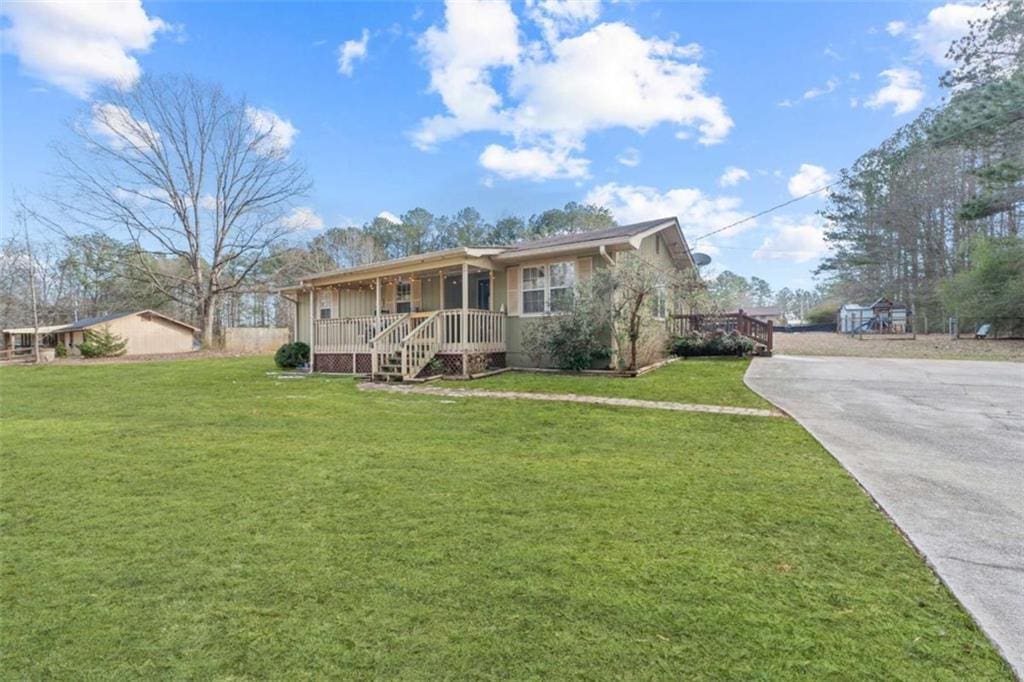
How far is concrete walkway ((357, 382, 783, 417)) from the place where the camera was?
23.5 ft

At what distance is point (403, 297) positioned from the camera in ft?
52.2

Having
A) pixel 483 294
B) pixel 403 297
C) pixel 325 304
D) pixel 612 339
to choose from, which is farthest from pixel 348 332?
pixel 612 339

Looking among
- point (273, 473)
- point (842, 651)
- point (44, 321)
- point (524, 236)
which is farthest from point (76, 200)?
point (842, 651)

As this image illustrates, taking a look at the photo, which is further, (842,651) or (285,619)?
(285,619)

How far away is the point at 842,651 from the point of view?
1.99 m

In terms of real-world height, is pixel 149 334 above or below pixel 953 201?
below

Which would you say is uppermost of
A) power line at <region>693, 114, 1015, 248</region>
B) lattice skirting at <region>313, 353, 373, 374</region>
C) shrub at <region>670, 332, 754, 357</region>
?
power line at <region>693, 114, 1015, 248</region>

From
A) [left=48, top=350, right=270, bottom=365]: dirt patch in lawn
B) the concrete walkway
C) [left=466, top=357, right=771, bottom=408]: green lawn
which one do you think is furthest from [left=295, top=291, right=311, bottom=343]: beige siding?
[left=466, top=357, right=771, bottom=408]: green lawn

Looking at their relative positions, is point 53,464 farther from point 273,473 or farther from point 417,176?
point 417,176

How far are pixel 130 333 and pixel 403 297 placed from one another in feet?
73.0

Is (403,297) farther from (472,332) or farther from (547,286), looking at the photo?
(547,286)

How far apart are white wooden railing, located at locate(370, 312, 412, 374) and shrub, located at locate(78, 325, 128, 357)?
2088 cm

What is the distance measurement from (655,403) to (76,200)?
31.4 meters

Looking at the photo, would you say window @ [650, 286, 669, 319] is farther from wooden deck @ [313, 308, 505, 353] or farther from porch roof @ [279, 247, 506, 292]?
porch roof @ [279, 247, 506, 292]
